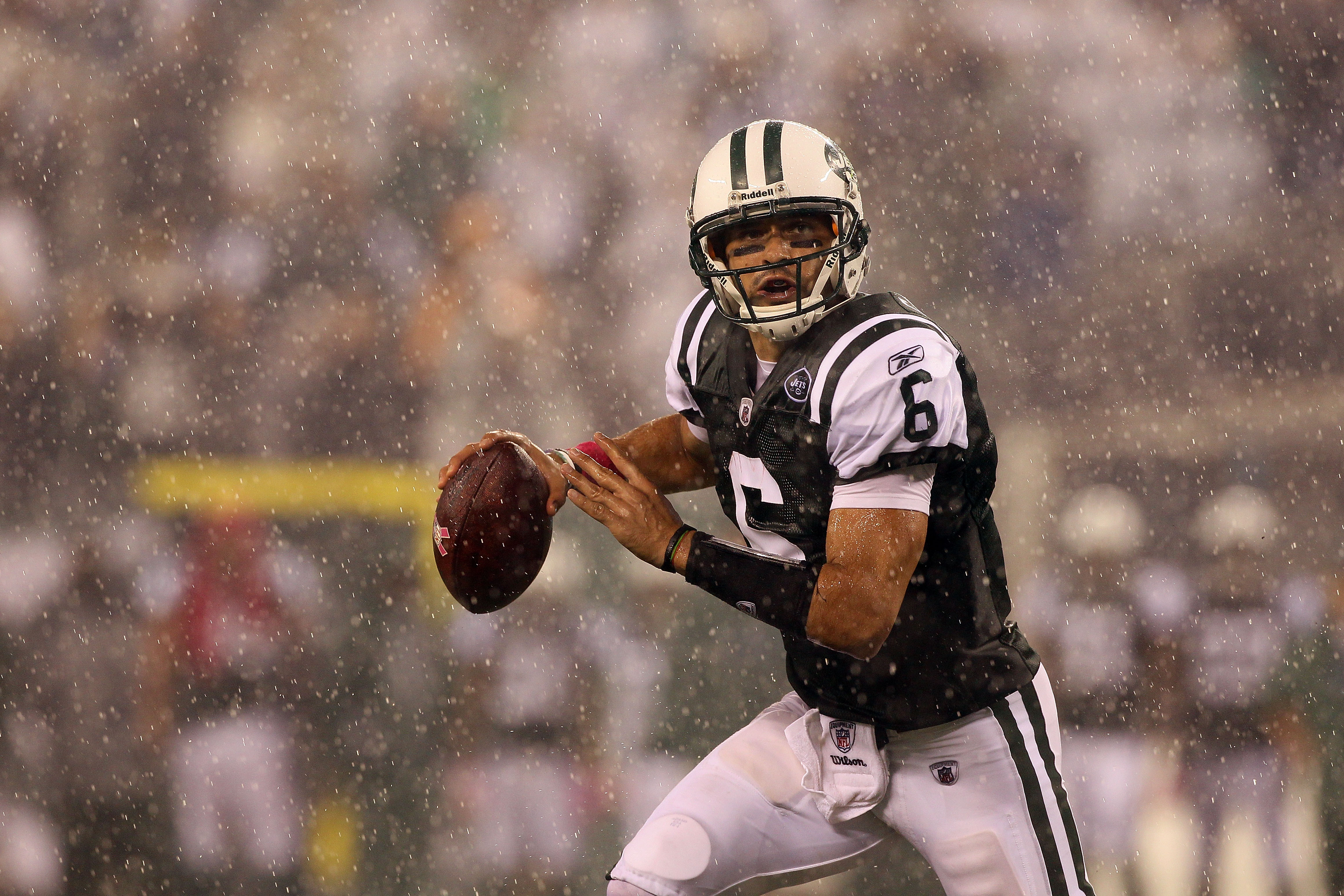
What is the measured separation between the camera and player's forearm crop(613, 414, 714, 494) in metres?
2.00

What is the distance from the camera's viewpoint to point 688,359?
186 cm

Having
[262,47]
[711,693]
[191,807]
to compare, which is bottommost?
[191,807]

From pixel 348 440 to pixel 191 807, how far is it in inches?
50.4

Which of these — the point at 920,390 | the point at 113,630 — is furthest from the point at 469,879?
the point at 920,390

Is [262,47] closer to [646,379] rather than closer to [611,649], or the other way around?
[646,379]

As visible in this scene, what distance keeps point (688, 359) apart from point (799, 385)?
0.27 m

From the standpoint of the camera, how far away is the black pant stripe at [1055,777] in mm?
1661

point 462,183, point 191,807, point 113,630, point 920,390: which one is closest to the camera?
point 920,390

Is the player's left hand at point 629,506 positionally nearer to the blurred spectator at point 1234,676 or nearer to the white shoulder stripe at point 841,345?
the white shoulder stripe at point 841,345

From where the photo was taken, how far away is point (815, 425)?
1.61m


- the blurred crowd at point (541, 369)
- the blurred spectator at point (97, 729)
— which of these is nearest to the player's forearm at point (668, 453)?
the blurred crowd at point (541, 369)

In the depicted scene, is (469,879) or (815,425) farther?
(469,879)

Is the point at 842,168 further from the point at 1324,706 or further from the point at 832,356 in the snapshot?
the point at 1324,706

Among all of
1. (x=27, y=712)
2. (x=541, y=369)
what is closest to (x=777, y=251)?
(x=541, y=369)
